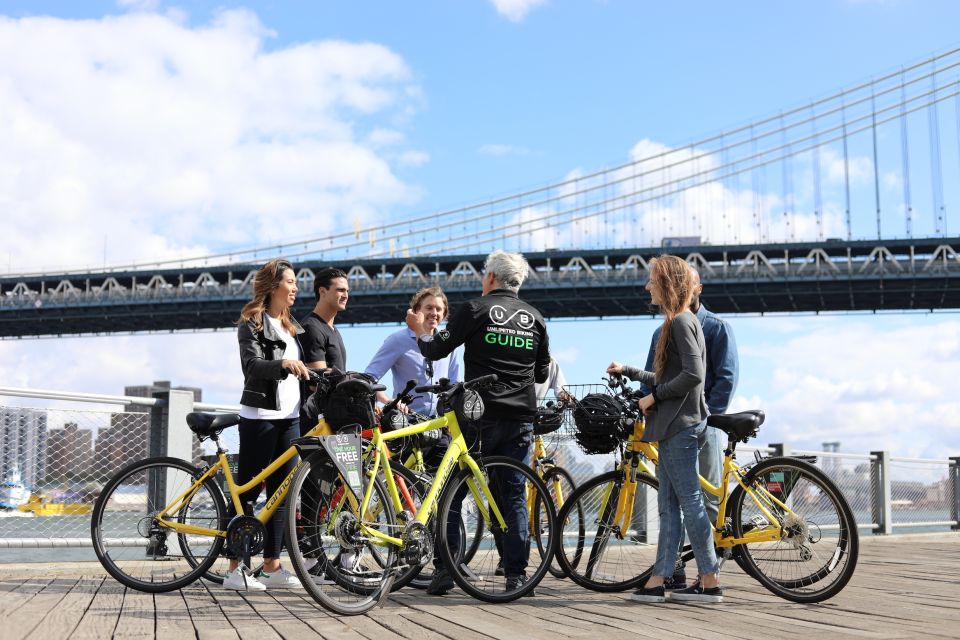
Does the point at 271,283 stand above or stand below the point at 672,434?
above

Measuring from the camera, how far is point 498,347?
4.44m

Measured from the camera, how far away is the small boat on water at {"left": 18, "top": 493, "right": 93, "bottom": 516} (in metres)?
5.68

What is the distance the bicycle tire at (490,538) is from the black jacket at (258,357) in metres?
0.98

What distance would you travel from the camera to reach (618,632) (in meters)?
3.42

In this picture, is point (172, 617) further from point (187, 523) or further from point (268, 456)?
point (268, 456)

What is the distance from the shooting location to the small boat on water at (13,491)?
5.79m

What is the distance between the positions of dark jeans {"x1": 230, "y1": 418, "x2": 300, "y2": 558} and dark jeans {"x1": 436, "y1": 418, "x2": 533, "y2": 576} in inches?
29.8

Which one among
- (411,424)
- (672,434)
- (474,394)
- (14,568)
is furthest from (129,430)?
(672,434)

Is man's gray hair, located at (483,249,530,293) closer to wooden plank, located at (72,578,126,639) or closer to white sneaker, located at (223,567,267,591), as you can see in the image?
white sneaker, located at (223,567,267,591)

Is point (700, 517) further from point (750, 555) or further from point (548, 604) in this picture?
point (548, 604)

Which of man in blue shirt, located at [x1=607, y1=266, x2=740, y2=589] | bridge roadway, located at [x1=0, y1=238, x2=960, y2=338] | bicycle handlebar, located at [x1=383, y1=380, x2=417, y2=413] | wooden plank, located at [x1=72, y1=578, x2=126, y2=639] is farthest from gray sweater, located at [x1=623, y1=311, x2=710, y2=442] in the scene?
bridge roadway, located at [x1=0, y1=238, x2=960, y2=338]

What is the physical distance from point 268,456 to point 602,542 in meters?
1.49

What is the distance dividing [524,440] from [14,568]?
106 inches

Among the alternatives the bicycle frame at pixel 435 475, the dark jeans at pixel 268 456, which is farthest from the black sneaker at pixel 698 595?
the dark jeans at pixel 268 456
